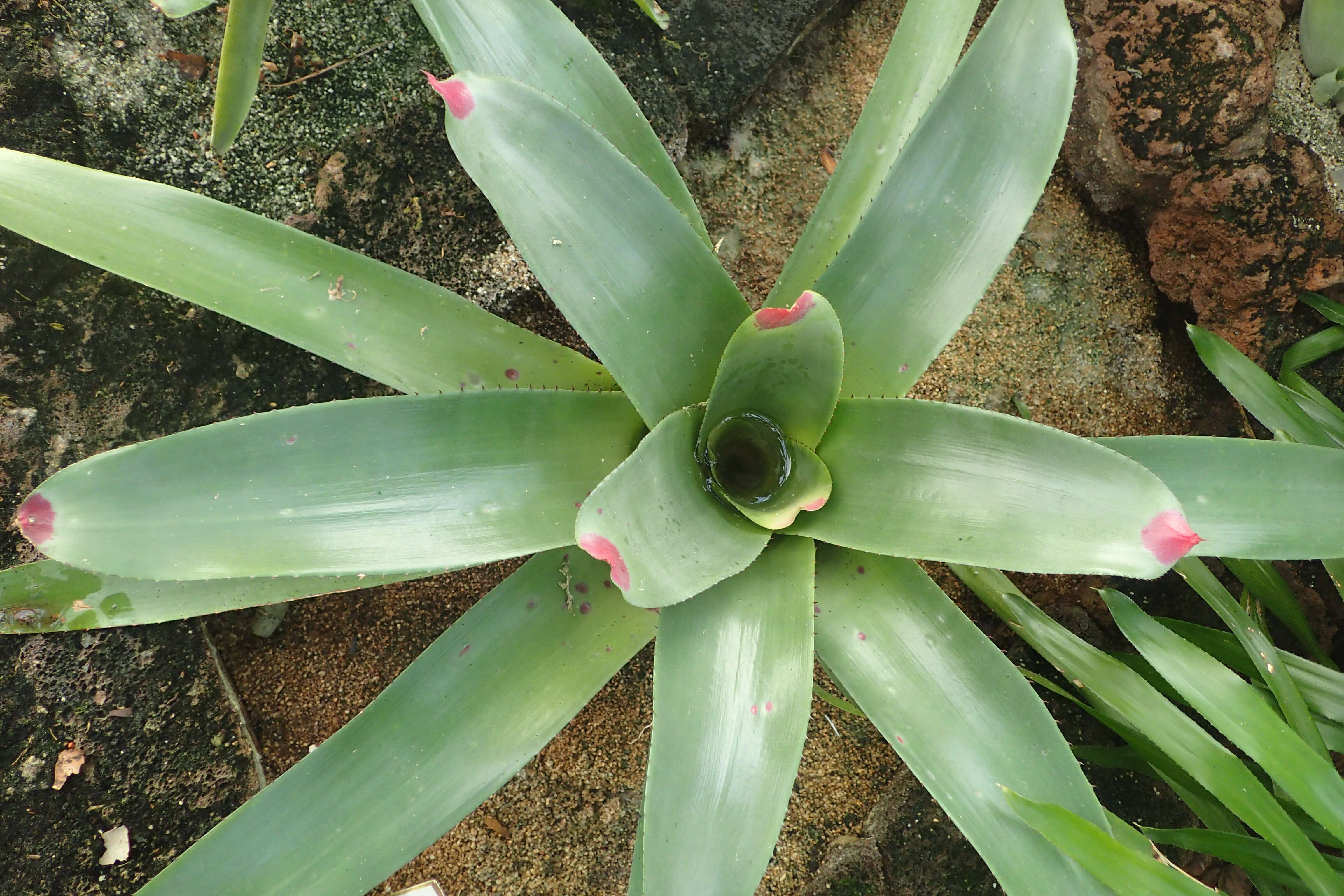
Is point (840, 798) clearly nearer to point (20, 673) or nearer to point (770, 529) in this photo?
point (770, 529)

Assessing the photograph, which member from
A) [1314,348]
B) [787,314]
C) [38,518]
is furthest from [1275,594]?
[38,518]

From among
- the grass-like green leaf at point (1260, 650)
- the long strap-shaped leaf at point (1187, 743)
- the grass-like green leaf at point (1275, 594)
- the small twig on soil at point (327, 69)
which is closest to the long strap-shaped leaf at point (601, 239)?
the small twig on soil at point (327, 69)

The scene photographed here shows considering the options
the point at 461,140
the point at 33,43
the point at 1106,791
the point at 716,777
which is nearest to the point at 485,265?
the point at 461,140

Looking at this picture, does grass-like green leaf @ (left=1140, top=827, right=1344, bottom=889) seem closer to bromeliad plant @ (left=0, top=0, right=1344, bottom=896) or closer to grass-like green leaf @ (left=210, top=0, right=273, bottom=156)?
bromeliad plant @ (left=0, top=0, right=1344, bottom=896)

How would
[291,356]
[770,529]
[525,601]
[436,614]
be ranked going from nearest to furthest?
[770,529]
[525,601]
[291,356]
[436,614]

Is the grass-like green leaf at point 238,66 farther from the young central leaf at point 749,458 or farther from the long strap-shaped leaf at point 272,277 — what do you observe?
the young central leaf at point 749,458

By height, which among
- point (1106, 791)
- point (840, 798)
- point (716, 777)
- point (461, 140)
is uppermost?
point (461, 140)

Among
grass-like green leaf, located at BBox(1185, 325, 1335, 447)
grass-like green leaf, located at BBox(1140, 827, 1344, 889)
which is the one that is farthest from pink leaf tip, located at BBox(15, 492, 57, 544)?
grass-like green leaf, located at BBox(1185, 325, 1335, 447)
